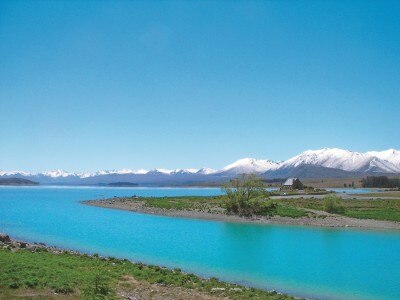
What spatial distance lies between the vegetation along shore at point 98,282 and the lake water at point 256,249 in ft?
14.8

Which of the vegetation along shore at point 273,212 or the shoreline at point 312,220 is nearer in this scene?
the shoreline at point 312,220

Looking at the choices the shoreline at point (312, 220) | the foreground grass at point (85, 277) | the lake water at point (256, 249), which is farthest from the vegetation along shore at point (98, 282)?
the shoreline at point (312, 220)

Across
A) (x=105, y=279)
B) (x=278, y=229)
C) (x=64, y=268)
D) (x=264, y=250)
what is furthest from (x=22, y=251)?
(x=278, y=229)

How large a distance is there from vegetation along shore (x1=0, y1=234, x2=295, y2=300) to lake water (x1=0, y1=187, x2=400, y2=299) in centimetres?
451

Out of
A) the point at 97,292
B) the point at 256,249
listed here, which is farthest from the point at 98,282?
the point at 256,249

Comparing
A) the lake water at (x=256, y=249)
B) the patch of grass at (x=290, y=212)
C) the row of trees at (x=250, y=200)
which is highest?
the row of trees at (x=250, y=200)

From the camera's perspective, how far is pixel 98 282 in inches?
768

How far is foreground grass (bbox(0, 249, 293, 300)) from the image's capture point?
67.1 feet

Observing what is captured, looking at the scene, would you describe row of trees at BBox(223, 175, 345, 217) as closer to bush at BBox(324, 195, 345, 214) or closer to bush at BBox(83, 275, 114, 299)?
bush at BBox(324, 195, 345, 214)

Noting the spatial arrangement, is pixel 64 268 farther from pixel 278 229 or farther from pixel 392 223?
pixel 392 223

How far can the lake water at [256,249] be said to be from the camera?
29.0m


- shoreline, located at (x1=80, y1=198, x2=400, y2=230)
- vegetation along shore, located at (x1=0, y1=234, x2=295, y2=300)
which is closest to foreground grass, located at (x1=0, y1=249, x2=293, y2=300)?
vegetation along shore, located at (x1=0, y1=234, x2=295, y2=300)

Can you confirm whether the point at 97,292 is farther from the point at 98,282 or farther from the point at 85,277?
the point at 85,277

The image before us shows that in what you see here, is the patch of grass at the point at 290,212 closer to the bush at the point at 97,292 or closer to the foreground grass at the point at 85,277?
the foreground grass at the point at 85,277
